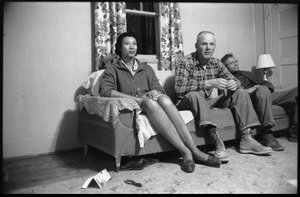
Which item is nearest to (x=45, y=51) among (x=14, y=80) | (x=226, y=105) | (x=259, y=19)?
(x=14, y=80)

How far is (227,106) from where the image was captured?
1993 millimetres

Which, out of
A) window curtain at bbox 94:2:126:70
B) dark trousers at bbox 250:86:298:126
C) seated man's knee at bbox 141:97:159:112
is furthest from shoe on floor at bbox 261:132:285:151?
window curtain at bbox 94:2:126:70

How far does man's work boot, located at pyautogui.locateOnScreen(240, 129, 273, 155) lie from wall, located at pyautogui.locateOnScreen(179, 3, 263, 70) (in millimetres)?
1291

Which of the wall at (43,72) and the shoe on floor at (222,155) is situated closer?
the shoe on floor at (222,155)

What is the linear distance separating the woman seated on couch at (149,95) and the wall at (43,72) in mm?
483

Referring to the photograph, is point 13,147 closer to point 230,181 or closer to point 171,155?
point 171,155

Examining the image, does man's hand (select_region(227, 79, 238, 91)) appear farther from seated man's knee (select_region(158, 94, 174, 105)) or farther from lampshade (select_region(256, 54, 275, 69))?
lampshade (select_region(256, 54, 275, 69))

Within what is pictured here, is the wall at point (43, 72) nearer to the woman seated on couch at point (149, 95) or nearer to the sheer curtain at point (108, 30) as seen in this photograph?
the sheer curtain at point (108, 30)

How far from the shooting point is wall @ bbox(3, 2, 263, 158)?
1917 mm

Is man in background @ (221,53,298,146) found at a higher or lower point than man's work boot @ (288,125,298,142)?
higher

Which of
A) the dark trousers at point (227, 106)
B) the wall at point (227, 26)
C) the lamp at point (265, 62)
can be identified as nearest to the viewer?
the dark trousers at point (227, 106)

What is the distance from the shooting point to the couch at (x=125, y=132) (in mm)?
1504

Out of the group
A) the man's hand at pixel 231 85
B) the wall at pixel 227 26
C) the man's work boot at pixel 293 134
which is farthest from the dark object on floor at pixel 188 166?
the wall at pixel 227 26

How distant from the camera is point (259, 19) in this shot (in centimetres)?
334
